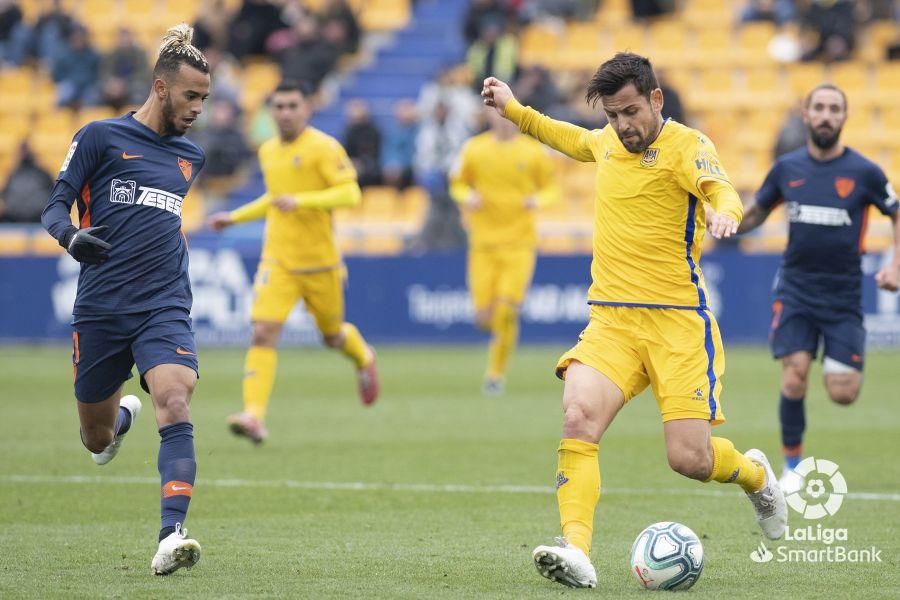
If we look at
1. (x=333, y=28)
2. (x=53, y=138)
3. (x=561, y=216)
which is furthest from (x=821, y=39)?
(x=53, y=138)

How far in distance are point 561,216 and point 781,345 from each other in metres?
13.5

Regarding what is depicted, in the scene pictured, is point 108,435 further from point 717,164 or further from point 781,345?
point 781,345

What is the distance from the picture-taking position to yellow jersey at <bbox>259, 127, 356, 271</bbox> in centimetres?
1235

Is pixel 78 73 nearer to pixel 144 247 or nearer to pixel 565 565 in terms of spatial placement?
pixel 144 247

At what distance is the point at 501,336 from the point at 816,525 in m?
8.17

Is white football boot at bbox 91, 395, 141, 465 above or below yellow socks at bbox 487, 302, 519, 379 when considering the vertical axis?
above

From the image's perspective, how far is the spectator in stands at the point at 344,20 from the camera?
25312 millimetres

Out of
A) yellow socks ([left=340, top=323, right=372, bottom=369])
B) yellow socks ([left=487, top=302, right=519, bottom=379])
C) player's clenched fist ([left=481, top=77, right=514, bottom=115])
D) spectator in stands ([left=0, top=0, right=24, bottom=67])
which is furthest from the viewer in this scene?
spectator in stands ([left=0, top=0, right=24, bottom=67])

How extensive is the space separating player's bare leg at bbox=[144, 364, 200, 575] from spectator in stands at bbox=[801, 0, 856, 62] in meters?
19.2

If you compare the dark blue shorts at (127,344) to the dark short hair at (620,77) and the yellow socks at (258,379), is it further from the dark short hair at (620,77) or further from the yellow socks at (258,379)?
the yellow socks at (258,379)

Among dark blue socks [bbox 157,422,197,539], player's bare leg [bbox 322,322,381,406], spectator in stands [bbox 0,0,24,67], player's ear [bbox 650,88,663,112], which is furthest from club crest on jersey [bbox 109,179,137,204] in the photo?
spectator in stands [bbox 0,0,24,67]

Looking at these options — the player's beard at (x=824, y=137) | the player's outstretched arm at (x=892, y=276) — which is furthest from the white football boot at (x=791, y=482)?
the player's beard at (x=824, y=137)

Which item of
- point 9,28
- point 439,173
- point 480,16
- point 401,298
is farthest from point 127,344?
point 9,28

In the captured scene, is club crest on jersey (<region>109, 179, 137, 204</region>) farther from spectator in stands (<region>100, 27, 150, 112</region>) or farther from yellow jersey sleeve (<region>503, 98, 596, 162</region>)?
spectator in stands (<region>100, 27, 150, 112</region>)
